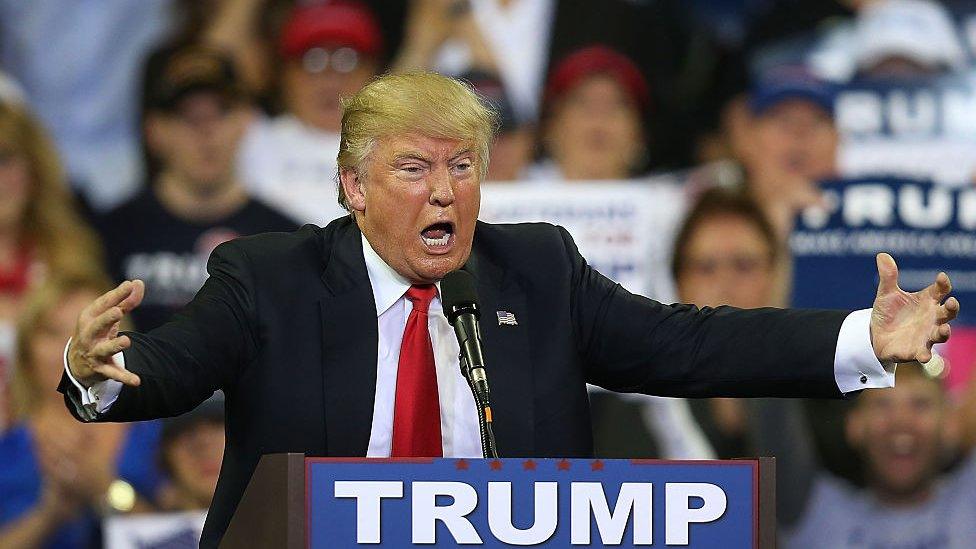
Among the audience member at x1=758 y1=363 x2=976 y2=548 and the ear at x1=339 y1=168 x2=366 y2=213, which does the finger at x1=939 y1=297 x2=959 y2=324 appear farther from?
the audience member at x1=758 y1=363 x2=976 y2=548

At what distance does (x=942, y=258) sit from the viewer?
4836 mm

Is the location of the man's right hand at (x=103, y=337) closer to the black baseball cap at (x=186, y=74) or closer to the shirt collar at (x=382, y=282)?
the shirt collar at (x=382, y=282)

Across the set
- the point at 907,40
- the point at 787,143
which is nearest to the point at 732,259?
the point at 787,143

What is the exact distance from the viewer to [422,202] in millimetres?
2299

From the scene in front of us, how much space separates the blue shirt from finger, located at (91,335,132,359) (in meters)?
2.88

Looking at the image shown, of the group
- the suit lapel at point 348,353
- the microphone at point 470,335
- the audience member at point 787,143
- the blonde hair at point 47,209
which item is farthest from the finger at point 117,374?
the audience member at point 787,143

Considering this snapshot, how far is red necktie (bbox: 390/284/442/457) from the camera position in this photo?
2223mm

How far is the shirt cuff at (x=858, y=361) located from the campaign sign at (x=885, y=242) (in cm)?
260

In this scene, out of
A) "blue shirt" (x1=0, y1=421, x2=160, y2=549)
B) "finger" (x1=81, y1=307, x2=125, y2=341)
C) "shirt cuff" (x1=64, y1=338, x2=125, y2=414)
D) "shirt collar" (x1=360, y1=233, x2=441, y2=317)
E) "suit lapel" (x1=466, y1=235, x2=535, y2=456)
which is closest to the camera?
"finger" (x1=81, y1=307, x2=125, y2=341)

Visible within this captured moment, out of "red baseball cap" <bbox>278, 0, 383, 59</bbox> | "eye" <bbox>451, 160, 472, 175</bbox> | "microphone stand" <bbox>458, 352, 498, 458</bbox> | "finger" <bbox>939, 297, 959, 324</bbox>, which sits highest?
"red baseball cap" <bbox>278, 0, 383, 59</bbox>

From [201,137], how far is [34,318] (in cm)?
82

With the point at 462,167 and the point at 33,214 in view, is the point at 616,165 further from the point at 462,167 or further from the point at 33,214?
the point at 462,167

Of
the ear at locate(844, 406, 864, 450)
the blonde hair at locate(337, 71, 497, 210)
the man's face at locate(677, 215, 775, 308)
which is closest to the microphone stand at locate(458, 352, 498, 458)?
the blonde hair at locate(337, 71, 497, 210)

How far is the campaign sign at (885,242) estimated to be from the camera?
4809 mm
